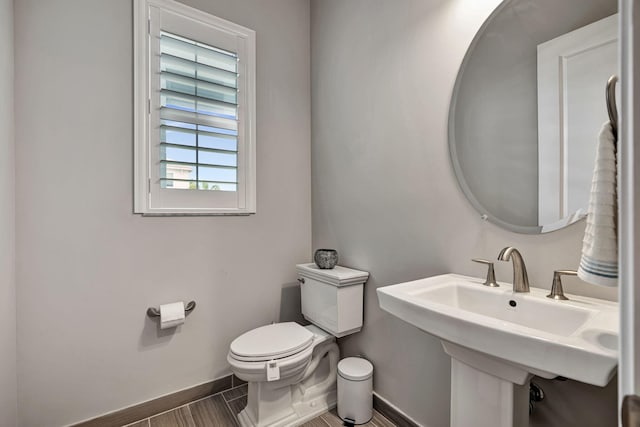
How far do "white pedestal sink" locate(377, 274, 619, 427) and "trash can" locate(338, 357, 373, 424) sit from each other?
24.2 inches

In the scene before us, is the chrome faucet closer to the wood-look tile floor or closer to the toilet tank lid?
the toilet tank lid

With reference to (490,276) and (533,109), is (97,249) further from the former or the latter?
(533,109)

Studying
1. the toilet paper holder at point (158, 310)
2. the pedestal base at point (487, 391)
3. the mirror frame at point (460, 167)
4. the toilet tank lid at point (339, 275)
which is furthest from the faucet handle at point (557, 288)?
the toilet paper holder at point (158, 310)

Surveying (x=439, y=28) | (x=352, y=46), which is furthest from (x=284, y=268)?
(x=439, y=28)

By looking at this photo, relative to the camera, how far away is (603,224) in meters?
0.62

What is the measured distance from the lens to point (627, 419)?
0.35 m

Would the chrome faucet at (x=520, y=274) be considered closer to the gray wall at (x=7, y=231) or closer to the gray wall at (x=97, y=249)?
the gray wall at (x=97, y=249)

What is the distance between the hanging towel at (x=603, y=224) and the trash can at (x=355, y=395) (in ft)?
4.00

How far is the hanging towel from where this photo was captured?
0.60 m

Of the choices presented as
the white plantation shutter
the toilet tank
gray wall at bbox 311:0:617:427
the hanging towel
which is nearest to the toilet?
the toilet tank

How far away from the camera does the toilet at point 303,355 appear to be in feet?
4.63

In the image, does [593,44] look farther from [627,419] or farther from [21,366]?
[21,366]

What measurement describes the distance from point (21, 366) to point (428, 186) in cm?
203

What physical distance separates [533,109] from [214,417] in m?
2.07
